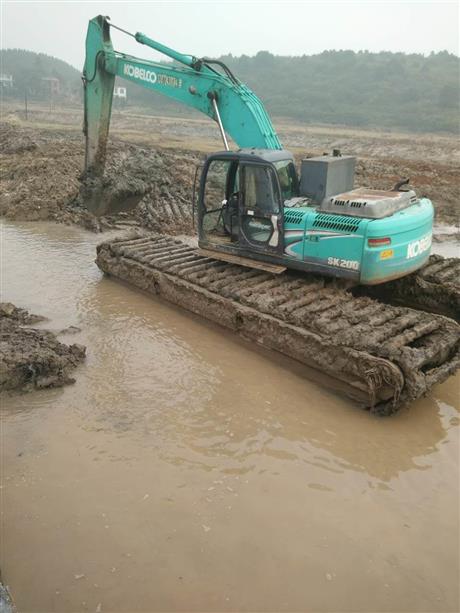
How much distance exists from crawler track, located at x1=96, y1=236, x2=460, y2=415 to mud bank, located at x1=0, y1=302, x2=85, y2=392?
1.75m

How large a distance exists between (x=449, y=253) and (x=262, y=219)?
18.5ft

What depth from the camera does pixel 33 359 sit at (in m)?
5.24

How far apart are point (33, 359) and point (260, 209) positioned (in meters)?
3.11

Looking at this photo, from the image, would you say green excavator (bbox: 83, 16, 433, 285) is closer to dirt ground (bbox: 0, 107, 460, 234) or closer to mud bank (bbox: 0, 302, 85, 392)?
mud bank (bbox: 0, 302, 85, 392)

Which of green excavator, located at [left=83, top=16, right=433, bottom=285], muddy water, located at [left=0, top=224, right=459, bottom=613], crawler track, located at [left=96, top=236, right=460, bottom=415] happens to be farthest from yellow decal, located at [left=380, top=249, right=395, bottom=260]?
muddy water, located at [left=0, top=224, right=459, bottom=613]

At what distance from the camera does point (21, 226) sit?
11.3 meters

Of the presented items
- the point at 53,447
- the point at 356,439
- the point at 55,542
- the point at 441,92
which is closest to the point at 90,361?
the point at 53,447

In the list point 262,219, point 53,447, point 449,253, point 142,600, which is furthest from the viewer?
point 449,253

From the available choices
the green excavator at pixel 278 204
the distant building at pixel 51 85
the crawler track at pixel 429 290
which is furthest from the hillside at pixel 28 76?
the crawler track at pixel 429 290

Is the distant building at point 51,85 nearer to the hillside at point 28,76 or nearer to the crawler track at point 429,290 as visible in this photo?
the hillside at point 28,76

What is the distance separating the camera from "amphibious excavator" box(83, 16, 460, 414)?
195 inches

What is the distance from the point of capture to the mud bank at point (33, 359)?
5121 mm

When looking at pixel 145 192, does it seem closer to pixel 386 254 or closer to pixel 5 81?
pixel 386 254

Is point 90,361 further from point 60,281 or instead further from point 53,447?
point 60,281
